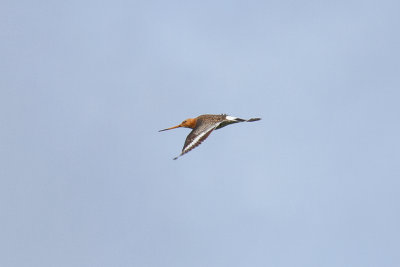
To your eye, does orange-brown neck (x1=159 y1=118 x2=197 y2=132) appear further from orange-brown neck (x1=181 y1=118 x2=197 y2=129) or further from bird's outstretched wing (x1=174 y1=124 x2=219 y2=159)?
bird's outstretched wing (x1=174 y1=124 x2=219 y2=159)

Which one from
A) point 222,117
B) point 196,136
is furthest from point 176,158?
point 222,117

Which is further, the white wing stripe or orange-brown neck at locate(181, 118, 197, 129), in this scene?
orange-brown neck at locate(181, 118, 197, 129)

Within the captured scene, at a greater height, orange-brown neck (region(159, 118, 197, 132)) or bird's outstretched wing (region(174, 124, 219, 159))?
orange-brown neck (region(159, 118, 197, 132))

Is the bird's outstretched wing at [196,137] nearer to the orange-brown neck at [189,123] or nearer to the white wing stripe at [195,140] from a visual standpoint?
the white wing stripe at [195,140]

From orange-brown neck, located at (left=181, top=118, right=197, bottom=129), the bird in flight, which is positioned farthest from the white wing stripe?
orange-brown neck, located at (left=181, top=118, right=197, bottom=129)

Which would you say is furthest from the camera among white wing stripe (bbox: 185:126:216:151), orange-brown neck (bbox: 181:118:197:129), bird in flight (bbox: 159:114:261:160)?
orange-brown neck (bbox: 181:118:197:129)

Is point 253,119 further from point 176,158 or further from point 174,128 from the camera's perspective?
point 176,158

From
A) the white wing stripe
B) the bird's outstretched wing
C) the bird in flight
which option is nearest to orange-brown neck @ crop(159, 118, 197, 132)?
the bird in flight

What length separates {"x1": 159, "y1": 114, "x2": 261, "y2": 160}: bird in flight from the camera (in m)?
38.6

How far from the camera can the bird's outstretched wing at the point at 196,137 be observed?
38175mm

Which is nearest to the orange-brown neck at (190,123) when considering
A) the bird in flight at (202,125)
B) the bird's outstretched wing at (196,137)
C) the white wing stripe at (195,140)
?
the bird in flight at (202,125)

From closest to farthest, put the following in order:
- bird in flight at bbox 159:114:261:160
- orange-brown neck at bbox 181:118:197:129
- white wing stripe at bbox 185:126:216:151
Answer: white wing stripe at bbox 185:126:216:151 < bird in flight at bbox 159:114:261:160 < orange-brown neck at bbox 181:118:197:129

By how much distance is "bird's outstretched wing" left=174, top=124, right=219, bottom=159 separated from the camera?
3817cm

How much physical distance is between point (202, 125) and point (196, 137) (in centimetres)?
198
